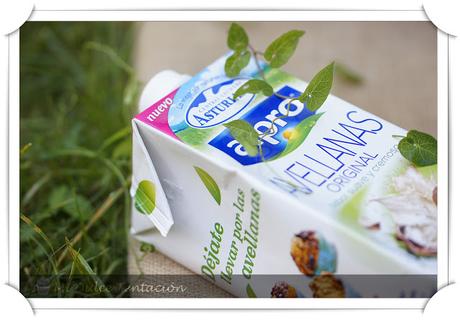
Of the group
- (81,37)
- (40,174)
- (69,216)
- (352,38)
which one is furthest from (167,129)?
(81,37)

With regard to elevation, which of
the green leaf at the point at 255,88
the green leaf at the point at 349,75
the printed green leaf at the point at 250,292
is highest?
the green leaf at the point at 255,88

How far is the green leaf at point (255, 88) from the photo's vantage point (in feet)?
2.23

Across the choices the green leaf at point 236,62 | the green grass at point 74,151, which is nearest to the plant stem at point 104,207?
the green grass at point 74,151

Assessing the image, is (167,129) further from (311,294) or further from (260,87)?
(311,294)

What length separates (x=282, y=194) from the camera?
1.87 ft

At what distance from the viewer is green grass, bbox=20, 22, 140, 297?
823 millimetres

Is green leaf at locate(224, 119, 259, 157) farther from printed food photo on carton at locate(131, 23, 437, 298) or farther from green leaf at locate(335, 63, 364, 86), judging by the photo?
green leaf at locate(335, 63, 364, 86)

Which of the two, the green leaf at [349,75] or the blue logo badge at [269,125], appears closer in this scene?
the blue logo badge at [269,125]

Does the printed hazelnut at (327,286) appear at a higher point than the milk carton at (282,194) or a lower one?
lower

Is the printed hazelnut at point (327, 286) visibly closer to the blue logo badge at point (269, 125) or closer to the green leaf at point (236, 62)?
the blue logo badge at point (269, 125)

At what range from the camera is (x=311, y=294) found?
61cm

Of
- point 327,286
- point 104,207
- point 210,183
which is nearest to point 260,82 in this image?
point 210,183

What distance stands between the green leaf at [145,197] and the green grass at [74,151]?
10 centimetres
